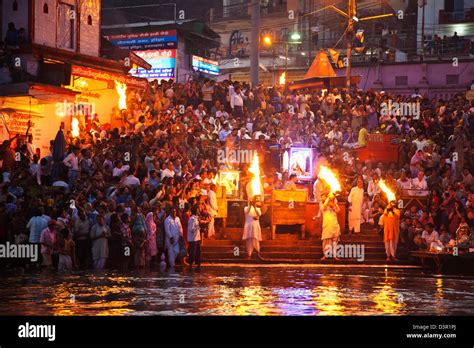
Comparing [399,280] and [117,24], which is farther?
[117,24]

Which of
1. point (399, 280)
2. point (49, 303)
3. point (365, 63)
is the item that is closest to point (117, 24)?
point (365, 63)

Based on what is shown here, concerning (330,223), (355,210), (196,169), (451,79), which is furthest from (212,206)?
(451,79)

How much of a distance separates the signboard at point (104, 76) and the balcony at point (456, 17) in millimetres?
25186

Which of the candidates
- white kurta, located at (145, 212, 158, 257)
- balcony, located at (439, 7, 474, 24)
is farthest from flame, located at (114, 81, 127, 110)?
balcony, located at (439, 7, 474, 24)

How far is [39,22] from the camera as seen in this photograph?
29266mm

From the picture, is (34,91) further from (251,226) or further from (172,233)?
(251,226)

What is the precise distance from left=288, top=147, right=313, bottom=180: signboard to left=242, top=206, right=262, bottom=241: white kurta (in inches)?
141

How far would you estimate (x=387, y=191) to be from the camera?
81.6 ft

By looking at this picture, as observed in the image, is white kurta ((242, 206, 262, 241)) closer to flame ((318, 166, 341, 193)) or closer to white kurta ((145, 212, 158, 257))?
white kurta ((145, 212, 158, 257))

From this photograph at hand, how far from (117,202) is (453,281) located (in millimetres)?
8990

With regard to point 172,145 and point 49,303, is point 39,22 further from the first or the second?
point 49,303

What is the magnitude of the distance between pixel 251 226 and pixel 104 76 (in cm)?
1067

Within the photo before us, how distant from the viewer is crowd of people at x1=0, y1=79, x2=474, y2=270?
20.6 meters

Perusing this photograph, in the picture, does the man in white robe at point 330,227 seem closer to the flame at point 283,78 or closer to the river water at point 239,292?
the river water at point 239,292
